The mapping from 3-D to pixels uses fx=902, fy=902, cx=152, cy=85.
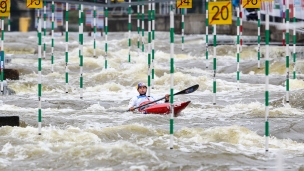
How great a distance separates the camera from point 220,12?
43.2 ft

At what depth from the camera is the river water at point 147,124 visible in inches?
397

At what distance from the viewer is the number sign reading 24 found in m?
13.1

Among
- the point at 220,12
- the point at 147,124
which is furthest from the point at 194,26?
the point at 220,12

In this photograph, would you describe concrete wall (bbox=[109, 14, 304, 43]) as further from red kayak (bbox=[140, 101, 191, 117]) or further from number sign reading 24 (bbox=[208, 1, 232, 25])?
number sign reading 24 (bbox=[208, 1, 232, 25])

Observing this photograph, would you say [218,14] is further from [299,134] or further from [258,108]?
[258,108]

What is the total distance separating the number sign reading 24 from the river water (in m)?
1.58

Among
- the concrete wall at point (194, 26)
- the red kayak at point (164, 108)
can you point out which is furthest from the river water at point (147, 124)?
the concrete wall at point (194, 26)

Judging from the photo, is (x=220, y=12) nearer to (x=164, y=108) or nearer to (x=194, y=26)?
(x=164, y=108)

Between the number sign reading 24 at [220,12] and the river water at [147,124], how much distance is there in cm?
158

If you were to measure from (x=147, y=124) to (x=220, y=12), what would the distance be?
6.55 ft

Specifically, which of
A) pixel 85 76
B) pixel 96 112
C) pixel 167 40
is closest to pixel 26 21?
pixel 167 40

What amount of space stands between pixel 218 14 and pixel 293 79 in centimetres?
763

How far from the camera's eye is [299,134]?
491 inches

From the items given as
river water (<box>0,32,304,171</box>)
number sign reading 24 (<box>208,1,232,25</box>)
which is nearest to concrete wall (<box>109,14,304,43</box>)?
river water (<box>0,32,304,171</box>)
